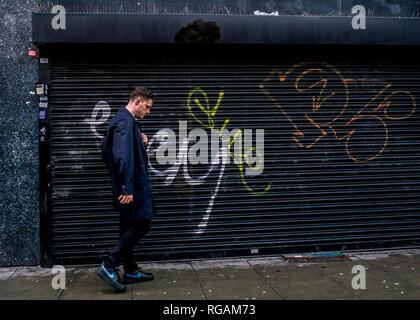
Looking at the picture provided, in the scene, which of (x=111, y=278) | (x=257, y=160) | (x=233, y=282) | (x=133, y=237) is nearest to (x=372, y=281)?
(x=233, y=282)

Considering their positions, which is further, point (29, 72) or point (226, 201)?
point (226, 201)

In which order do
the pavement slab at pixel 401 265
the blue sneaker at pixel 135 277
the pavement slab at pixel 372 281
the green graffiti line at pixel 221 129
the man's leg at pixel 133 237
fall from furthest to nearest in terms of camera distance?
the green graffiti line at pixel 221 129
the pavement slab at pixel 401 265
the blue sneaker at pixel 135 277
the man's leg at pixel 133 237
the pavement slab at pixel 372 281

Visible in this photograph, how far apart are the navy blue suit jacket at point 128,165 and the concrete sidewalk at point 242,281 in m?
0.88

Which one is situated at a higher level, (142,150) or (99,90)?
(99,90)

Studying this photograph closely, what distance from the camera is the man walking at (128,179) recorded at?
4.23 m

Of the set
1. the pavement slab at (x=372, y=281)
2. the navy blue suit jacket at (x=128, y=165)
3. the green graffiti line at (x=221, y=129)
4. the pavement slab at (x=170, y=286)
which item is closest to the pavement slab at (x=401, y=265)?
the pavement slab at (x=372, y=281)

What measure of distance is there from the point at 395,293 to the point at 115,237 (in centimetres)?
337

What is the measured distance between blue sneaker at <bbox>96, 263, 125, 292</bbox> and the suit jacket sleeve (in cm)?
84

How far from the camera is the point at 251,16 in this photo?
5441 millimetres

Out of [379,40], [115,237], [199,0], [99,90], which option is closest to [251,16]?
[199,0]

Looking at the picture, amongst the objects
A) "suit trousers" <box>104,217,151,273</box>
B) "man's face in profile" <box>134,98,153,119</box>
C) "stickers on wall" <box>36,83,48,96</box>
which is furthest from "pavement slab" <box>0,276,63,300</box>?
"stickers on wall" <box>36,83,48,96</box>

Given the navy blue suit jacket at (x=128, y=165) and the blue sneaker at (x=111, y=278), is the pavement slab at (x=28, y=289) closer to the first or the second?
the blue sneaker at (x=111, y=278)

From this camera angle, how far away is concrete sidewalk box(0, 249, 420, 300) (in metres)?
4.28
